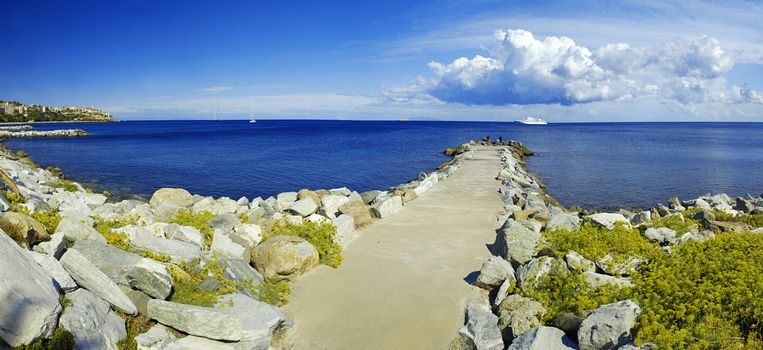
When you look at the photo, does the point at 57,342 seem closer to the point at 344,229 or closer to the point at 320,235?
the point at 320,235

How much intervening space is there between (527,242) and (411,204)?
7270 millimetres

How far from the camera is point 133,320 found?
6.95 m

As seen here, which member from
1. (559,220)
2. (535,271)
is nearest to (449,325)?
(535,271)

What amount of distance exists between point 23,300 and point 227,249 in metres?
4.71

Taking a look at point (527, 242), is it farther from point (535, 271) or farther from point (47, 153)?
point (47, 153)

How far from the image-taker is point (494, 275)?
9156mm

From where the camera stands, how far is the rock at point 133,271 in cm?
739

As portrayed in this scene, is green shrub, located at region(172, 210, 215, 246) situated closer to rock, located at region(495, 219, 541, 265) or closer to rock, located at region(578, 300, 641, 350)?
rock, located at region(495, 219, 541, 265)

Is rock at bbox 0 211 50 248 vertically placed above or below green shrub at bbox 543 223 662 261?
above

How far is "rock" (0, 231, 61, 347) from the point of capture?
16.8 ft

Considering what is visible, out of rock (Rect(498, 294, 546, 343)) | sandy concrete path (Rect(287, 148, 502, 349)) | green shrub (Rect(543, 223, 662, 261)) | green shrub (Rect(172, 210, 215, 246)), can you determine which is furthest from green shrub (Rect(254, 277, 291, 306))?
green shrub (Rect(543, 223, 662, 261))

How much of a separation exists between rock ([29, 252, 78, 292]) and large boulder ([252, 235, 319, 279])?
385cm

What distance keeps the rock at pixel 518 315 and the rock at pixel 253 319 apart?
148 inches

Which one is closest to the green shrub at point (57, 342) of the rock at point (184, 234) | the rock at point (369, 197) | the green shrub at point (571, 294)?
the rock at point (184, 234)
